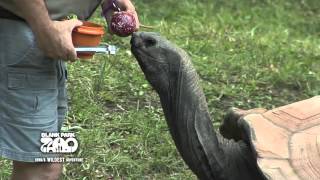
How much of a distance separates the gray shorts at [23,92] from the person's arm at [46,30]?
0.26 feet

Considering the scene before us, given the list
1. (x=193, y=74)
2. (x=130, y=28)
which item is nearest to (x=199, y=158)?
(x=193, y=74)

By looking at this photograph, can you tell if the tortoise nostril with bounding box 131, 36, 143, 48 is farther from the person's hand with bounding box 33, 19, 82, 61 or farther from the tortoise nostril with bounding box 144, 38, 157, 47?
the person's hand with bounding box 33, 19, 82, 61

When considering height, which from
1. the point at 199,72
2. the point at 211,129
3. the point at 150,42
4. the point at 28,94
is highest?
the point at 150,42

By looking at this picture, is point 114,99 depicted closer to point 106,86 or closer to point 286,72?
point 106,86

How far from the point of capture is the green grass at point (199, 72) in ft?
10.4

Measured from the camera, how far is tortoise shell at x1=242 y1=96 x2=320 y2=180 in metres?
2.13

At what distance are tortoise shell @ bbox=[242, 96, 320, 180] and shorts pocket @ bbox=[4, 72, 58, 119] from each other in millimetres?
700

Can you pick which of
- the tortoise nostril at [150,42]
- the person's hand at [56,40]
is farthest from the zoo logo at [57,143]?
the tortoise nostril at [150,42]

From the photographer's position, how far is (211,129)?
2.38 m

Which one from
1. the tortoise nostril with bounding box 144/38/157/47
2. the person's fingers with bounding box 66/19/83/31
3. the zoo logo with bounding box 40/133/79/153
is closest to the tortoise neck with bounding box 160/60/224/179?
the tortoise nostril with bounding box 144/38/157/47

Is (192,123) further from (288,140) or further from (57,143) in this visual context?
(57,143)

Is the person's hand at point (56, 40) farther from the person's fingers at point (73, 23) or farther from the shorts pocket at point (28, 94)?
the shorts pocket at point (28, 94)

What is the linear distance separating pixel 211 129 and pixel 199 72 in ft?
6.48

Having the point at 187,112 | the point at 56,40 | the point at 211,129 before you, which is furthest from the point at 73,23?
the point at 211,129
